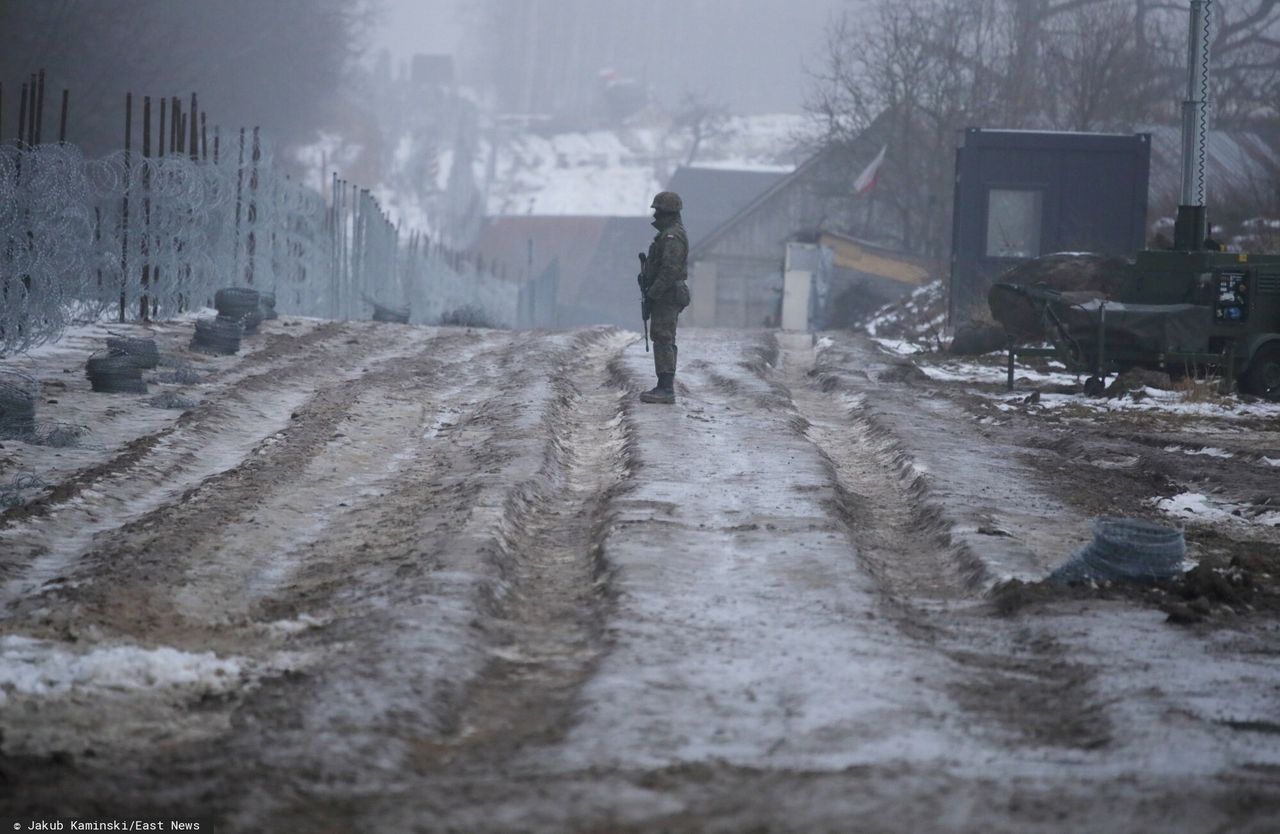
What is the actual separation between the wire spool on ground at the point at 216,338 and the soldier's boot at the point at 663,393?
5328 mm

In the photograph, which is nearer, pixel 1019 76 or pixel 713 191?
pixel 1019 76

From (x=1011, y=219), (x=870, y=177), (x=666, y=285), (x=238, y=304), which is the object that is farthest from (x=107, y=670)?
(x=870, y=177)

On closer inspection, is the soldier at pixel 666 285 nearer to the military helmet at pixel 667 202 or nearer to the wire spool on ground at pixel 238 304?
the military helmet at pixel 667 202

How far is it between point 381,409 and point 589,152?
4039 inches

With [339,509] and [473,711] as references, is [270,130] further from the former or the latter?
[473,711]

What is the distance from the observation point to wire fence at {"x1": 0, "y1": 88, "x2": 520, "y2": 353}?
535 inches

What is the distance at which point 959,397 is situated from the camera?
1504 centimetres

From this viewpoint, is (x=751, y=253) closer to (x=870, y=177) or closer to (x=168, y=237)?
(x=870, y=177)

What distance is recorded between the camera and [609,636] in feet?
19.9

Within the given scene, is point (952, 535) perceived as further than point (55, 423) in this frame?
No

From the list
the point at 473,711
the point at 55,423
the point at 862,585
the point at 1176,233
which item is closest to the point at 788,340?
the point at 1176,233

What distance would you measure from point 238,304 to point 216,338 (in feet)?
5.74

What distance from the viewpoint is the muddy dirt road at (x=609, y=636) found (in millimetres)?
4305

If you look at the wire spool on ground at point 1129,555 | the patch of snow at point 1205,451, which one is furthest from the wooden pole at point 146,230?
the wire spool on ground at point 1129,555
